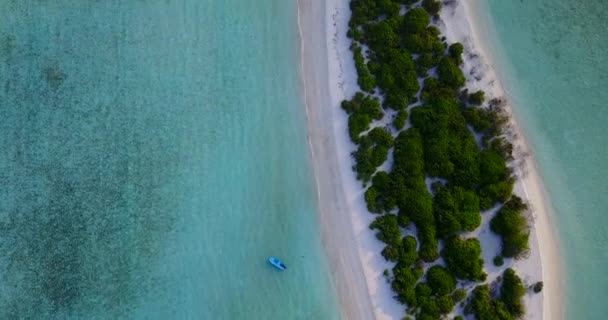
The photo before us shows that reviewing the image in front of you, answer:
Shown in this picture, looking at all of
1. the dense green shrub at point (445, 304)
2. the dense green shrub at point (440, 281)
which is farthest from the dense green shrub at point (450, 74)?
the dense green shrub at point (445, 304)

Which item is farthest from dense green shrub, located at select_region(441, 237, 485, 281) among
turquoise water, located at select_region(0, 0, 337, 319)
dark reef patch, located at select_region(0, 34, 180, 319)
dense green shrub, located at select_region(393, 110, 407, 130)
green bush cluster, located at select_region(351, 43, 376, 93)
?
dark reef patch, located at select_region(0, 34, 180, 319)

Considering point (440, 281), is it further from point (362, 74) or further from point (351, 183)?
point (362, 74)

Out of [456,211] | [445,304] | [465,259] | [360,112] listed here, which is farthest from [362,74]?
[445,304]

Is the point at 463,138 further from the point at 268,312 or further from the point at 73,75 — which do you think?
the point at 73,75

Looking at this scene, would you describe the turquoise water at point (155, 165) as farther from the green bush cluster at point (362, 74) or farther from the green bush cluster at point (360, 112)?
the green bush cluster at point (362, 74)

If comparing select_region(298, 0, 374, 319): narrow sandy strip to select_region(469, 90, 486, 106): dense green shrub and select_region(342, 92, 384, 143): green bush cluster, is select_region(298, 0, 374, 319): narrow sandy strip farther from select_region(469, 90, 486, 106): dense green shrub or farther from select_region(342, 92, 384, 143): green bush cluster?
select_region(469, 90, 486, 106): dense green shrub

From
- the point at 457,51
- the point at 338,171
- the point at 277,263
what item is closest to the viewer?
the point at 457,51
